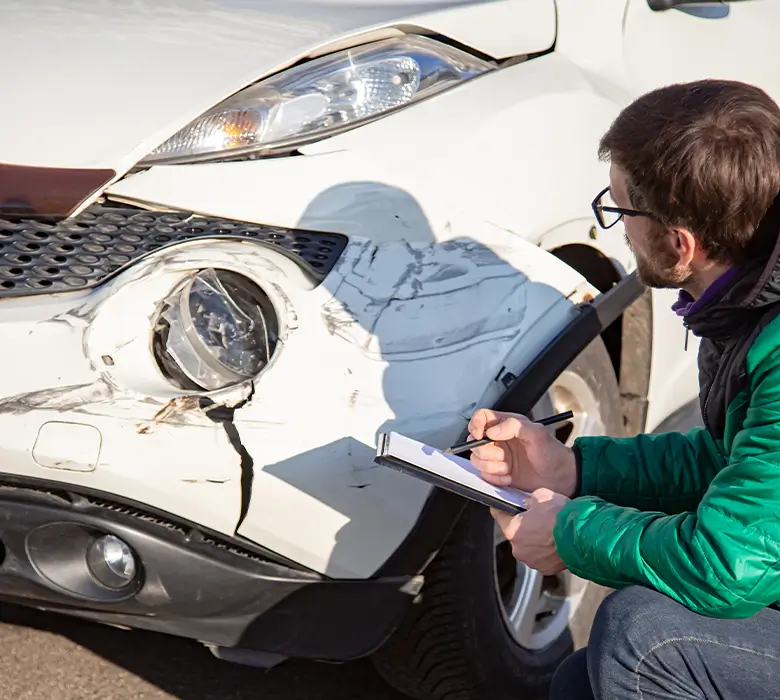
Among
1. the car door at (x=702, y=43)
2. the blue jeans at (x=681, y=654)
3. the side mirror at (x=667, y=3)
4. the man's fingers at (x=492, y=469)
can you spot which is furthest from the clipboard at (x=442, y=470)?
the side mirror at (x=667, y=3)

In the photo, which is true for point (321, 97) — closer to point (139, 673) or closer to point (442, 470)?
point (442, 470)

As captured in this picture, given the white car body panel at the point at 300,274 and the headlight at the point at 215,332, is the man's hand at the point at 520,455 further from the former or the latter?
the headlight at the point at 215,332

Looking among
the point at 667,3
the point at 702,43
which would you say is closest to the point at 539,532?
the point at 667,3

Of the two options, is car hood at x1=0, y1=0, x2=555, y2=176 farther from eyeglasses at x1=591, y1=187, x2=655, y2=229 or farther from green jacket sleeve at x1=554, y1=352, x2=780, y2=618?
green jacket sleeve at x1=554, y1=352, x2=780, y2=618

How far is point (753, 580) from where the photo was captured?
5.12 feet

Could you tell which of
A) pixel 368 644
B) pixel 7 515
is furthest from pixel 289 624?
pixel 7 515

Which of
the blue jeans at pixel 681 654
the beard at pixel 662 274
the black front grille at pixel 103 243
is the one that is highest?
the beard at pixel 662 274

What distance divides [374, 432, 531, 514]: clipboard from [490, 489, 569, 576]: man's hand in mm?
36

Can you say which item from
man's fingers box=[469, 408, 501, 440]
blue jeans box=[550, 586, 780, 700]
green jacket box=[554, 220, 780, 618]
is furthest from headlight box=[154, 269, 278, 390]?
blue jeans box=[550, 586, 780, 700]

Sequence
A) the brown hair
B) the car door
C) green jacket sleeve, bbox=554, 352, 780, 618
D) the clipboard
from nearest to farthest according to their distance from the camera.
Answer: green jacket sleeve, bbox=554, 352, 780, 618 → the brown hair → the clipboard → the car door

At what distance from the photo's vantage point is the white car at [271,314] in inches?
75.0

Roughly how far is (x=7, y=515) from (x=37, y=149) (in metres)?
0.64

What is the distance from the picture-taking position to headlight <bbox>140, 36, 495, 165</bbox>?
2055 millimetres

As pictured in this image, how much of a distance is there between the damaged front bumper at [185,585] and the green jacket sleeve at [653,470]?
40 centimetres
